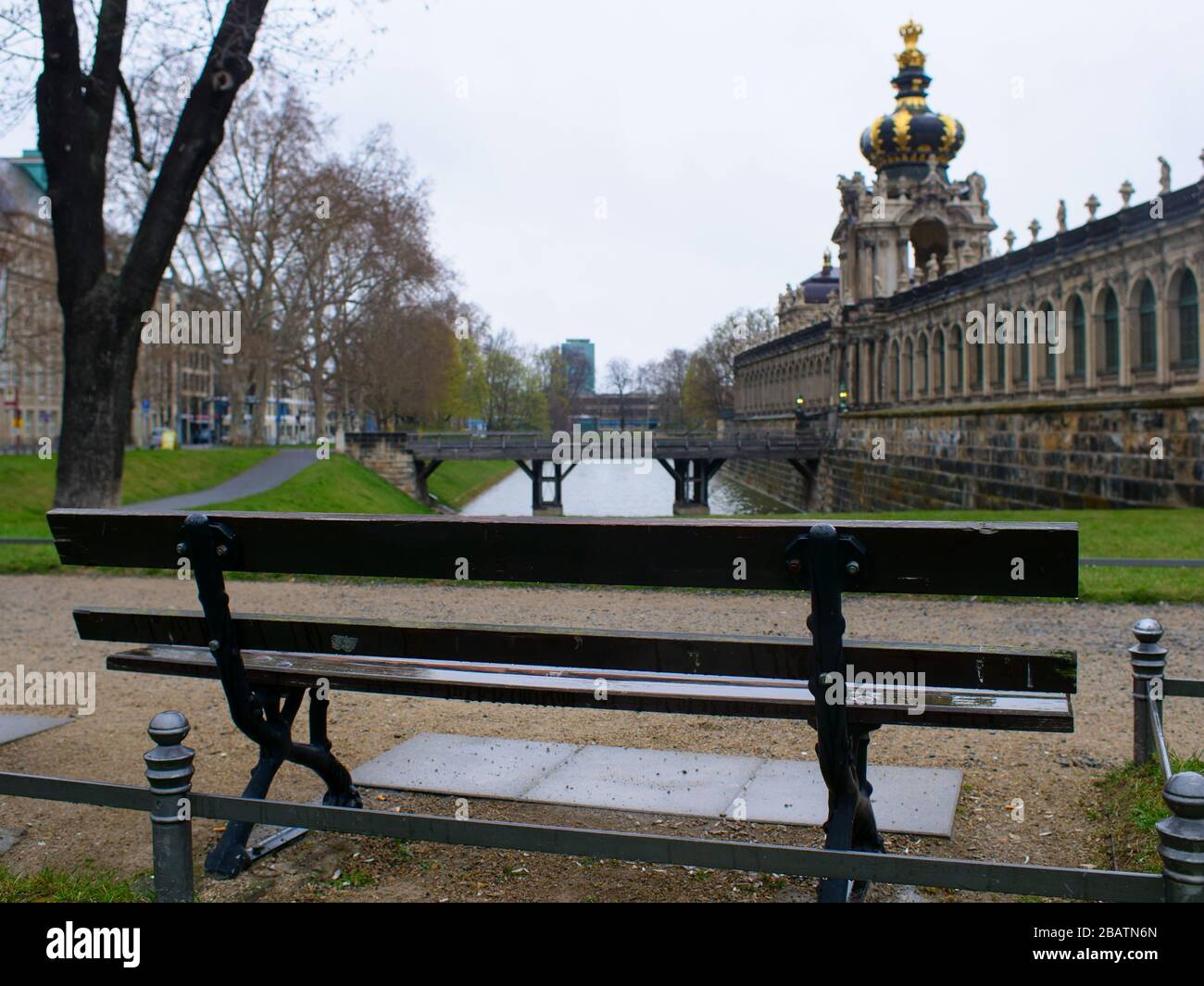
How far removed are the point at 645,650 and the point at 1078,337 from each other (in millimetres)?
33748

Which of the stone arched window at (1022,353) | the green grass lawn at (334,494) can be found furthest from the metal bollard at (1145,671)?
the stone arched window at (1022,353)

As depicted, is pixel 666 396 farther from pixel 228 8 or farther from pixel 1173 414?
pixel 228 8

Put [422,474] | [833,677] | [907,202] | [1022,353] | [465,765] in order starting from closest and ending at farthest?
1. [833,677]
2. [465,765]
3. [1022,353]
4. [422,474]
5. [907,202]

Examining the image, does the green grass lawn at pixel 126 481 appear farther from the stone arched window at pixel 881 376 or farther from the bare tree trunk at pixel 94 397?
the stone arched window at pixel 881 376

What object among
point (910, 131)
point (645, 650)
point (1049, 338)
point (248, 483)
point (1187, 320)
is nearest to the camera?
point (645, 650)

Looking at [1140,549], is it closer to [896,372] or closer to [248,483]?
[248,483]

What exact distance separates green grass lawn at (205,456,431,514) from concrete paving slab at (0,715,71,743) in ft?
62.6

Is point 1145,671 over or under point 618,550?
under

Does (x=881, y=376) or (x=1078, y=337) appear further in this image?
(x=881, y=376)

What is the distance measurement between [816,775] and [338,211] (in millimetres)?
45592

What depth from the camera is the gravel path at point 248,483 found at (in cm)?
3162

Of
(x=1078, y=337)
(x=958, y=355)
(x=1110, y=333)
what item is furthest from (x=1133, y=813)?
(x=958, y=355)

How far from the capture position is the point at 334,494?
4156 cm
